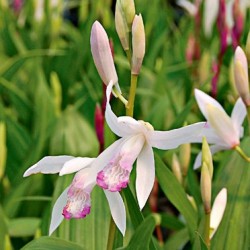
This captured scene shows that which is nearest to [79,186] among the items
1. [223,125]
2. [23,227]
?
[223,125]

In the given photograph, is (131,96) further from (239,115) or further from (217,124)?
(239,115)

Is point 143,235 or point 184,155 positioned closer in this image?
point 143,235

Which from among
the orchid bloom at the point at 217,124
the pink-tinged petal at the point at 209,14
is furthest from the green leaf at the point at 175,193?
the pink-tinged petal at the point at 209,14

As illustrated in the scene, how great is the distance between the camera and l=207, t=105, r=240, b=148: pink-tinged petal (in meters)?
1.04

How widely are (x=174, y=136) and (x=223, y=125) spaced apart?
0.41 feet

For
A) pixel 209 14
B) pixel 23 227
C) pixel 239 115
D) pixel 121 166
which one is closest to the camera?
pixel 121 166

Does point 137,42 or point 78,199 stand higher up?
point 137,42

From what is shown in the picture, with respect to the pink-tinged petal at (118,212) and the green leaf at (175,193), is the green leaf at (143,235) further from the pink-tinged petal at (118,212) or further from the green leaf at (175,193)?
the green leaf at (175,193)

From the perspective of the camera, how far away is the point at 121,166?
95 cm

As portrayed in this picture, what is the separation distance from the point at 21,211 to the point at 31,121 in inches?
18.2

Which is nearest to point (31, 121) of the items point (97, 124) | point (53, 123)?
point (53, 123)

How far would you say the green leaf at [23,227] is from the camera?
152 cm

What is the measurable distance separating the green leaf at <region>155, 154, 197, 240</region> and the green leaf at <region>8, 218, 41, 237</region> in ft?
1.34

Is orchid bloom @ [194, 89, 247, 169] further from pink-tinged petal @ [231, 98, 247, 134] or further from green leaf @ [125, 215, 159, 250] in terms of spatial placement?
green leaf @ [125, 215, 159, 250]
